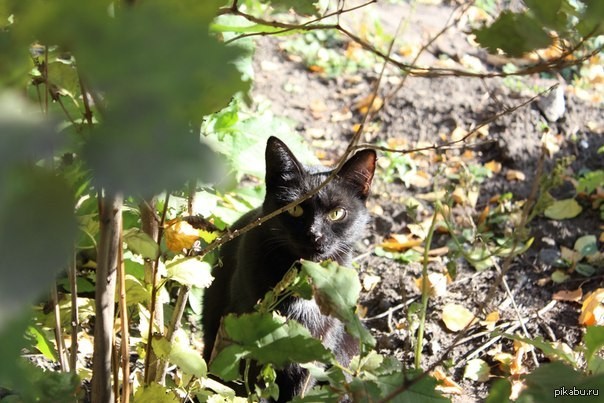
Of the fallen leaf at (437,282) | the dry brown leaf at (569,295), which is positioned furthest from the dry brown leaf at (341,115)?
the dry brown leaf at (569,295)

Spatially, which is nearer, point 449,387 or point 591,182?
point 449,387

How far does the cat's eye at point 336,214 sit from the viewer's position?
2.56 metres

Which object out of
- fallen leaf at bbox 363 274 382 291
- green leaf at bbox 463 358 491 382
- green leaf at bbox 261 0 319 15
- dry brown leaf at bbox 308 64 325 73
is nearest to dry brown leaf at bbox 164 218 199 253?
green leaf at bbox 261 0 319 15

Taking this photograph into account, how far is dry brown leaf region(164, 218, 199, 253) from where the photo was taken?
122 centimetres

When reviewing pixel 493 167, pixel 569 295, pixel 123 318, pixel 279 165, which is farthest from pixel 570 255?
pixel 123 318

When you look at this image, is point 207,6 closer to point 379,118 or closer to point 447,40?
point 379,118

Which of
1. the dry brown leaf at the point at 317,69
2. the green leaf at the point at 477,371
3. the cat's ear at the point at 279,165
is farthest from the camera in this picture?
the dry brown leaf at the point at 317,69

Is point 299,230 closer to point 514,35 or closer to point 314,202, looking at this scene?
point 314,202

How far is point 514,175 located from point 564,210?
1.36ft

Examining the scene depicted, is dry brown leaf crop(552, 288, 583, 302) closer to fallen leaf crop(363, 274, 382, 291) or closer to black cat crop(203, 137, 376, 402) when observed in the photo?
fallen leaf crop(363, 274, 382, 291)

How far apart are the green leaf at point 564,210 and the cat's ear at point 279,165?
1307mm

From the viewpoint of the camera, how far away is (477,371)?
2375 mm

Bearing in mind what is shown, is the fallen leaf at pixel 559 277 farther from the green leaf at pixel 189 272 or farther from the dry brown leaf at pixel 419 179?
the green leaf at pixel 189 272

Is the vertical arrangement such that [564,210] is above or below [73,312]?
above
